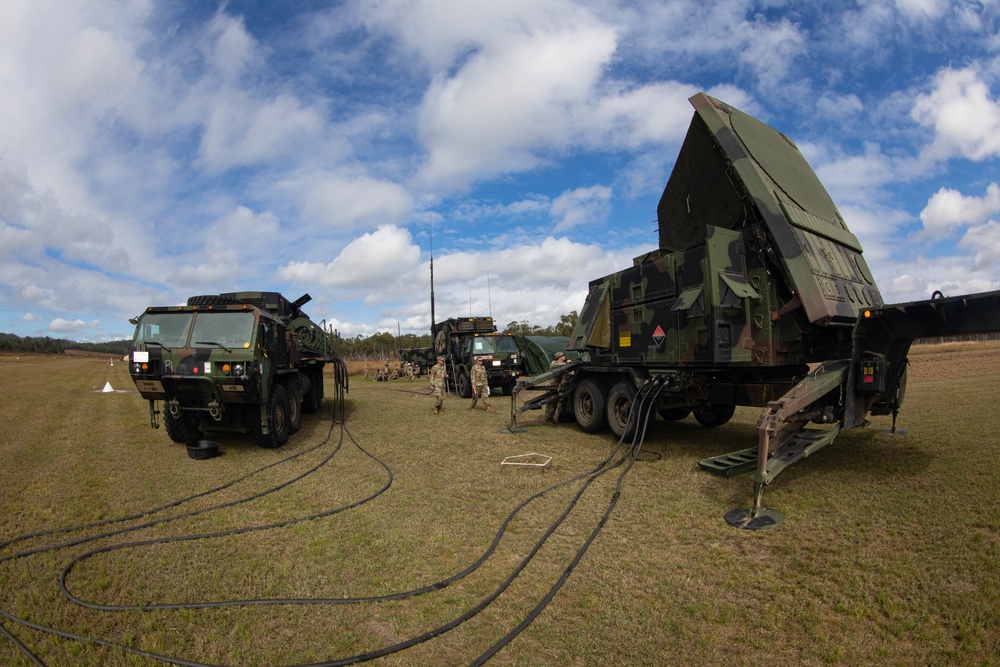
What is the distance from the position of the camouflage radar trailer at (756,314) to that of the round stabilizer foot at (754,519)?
0.7 inches

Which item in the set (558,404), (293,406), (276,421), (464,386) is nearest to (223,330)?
(276,421)

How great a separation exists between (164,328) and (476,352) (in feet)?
30.3

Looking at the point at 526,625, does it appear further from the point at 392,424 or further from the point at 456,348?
the point at 456,348

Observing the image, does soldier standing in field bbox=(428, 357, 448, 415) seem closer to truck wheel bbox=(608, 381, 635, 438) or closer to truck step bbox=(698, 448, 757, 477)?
truck wheel bbox=(608, 381, 635, 438)

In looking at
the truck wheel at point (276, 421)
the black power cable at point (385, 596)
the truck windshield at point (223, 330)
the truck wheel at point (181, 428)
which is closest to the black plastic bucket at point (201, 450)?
the truck wheel at point (276, 421)

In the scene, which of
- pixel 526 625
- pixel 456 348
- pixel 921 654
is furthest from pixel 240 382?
pixel 456 348

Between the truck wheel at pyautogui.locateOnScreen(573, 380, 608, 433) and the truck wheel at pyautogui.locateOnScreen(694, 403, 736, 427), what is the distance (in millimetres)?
1570

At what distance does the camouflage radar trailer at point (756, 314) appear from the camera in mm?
5078

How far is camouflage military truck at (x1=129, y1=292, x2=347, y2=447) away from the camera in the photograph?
24.0 feet

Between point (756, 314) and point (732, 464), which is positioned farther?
point (756, 314)

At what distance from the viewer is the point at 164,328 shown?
7.75 meters

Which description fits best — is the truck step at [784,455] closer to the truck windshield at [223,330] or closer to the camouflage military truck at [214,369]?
the camouflage military truck at [214,369]

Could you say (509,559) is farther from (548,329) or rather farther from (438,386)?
(548,329)

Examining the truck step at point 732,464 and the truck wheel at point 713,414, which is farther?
the truck wheel at point 713,414
